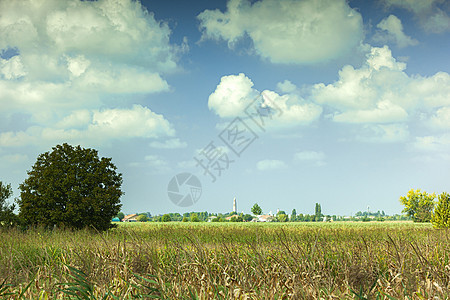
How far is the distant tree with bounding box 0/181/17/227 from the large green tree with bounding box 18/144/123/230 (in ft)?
4.37

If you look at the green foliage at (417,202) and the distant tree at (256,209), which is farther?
the distant tree at (256,209)

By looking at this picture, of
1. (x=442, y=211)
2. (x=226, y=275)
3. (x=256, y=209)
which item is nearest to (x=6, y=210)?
(x=226, y=275)

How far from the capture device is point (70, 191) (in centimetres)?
1867

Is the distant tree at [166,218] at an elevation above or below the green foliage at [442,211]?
below

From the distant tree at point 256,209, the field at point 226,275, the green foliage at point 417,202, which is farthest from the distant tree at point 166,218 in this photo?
the field at point 226,275

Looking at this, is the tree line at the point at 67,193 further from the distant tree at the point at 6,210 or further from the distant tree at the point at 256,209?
the distant tree at the point at 256,209

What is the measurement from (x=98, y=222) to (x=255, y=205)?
229 feet

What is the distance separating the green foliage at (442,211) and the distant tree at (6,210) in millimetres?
26161

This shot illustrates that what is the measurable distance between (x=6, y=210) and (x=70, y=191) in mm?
4697

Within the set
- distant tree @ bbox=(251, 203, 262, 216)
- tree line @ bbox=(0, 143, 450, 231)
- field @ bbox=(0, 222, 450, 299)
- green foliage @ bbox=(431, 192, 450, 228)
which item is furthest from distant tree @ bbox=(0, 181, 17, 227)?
distant tree @ bbox=(251, 203, 262, 216)

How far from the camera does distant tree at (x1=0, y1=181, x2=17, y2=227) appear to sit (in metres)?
19.9

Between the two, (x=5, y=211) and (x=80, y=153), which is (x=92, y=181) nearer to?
(x=80, y=153)

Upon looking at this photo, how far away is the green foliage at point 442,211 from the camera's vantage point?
901 inches

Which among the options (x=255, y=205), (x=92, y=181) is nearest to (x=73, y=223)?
(x=92, y=181)
